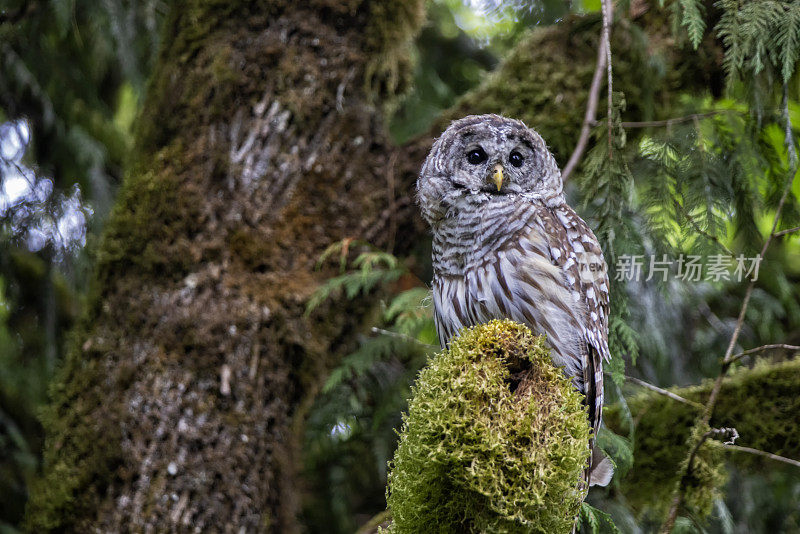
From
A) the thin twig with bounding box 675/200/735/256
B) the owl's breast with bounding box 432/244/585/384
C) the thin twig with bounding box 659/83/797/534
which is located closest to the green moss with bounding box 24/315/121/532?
the owl's breast with bounding box 432/244/585/384

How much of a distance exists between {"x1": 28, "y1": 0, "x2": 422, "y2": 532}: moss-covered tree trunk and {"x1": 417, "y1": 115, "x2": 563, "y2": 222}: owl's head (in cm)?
82

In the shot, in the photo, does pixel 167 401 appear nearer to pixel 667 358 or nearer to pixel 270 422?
pixel 270 422

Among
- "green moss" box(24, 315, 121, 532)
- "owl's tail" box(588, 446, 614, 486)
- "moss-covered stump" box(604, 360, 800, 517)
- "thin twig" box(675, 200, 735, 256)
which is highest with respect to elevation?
"thin twig" box(675, 200, 735, 256)

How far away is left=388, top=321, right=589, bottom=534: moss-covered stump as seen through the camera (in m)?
1.60

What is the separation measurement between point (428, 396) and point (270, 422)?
67.9 inches

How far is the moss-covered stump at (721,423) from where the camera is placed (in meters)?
3.25

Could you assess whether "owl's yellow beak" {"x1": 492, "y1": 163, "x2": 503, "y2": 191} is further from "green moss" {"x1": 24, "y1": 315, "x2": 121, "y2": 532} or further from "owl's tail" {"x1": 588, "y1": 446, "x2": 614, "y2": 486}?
"green moss" {"x1": 24, "y1": 315, "x2": 121, "y2": 532}

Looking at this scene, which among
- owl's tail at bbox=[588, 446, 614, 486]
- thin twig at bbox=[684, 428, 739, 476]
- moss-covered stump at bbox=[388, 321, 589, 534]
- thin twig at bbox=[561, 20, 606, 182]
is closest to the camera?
moss-covered stump at bbox=[388, 321, 589, 534]

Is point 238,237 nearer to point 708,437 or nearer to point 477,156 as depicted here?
point 477,156

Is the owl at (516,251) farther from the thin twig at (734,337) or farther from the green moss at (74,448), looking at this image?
the green moss at (74,448)

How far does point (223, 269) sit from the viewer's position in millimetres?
3283

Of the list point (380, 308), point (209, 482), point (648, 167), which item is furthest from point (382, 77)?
point (209, 482)

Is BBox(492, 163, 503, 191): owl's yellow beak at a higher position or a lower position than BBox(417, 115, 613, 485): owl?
higher

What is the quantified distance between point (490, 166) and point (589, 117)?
2.44 ft
